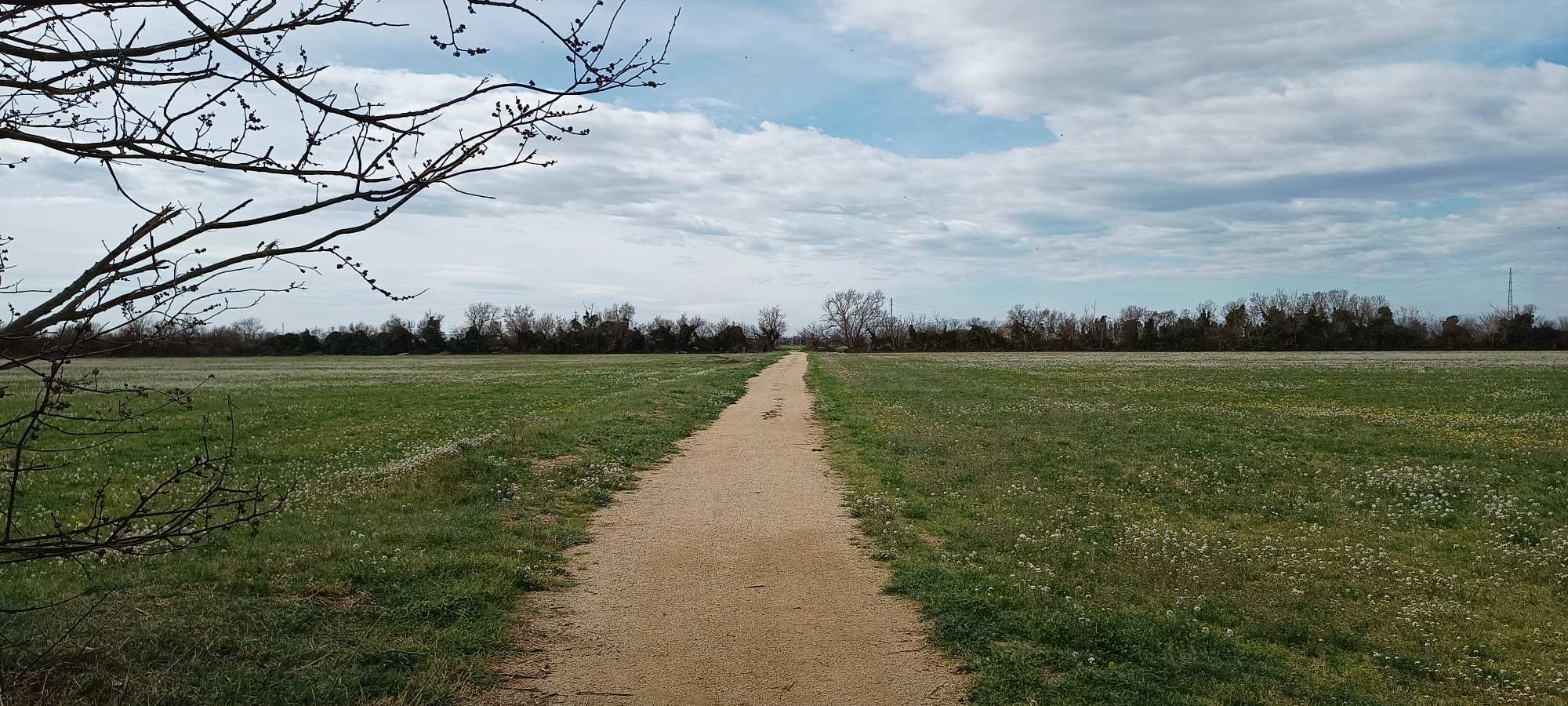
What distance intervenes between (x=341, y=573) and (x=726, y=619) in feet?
11.8

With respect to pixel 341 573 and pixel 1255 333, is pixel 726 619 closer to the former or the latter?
pixel 341 573

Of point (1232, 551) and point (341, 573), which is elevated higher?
point (341, 573)

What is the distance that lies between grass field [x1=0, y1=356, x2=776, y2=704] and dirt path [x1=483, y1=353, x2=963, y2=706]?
0.55m

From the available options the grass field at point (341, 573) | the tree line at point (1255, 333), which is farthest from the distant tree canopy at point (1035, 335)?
the grass field at point (341, 573)

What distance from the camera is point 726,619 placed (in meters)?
7.26

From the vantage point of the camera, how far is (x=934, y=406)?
27266 millimetres

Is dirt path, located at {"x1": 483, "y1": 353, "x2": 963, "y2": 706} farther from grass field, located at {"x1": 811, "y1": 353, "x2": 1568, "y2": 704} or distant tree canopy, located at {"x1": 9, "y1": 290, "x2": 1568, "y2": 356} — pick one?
distant tree canopy, located at {"x1": 9, "y1": 290, "x2": 1568, "y2": 356}

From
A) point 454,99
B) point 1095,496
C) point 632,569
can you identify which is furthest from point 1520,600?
point 454,99

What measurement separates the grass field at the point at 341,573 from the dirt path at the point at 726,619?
0.55 metres

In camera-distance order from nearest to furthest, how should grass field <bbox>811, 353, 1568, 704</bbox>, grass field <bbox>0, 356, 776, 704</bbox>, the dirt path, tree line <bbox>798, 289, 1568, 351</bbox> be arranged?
grass field <bbox>0, 356, 776, 704</bbox>, the dirt path, grass field <bbox>811, 353, 1568, 704</bbox>, tree line <bbox>798, 289, 1568, 351</bbox>

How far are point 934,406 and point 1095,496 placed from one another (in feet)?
47.8

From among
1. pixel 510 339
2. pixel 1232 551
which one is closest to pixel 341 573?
pixel 1232 551

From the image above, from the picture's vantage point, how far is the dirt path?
232 inches

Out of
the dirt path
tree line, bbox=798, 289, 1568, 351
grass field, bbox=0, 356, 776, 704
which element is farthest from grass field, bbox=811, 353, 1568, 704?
tree line, bbox=798, 289, 1568, 351
